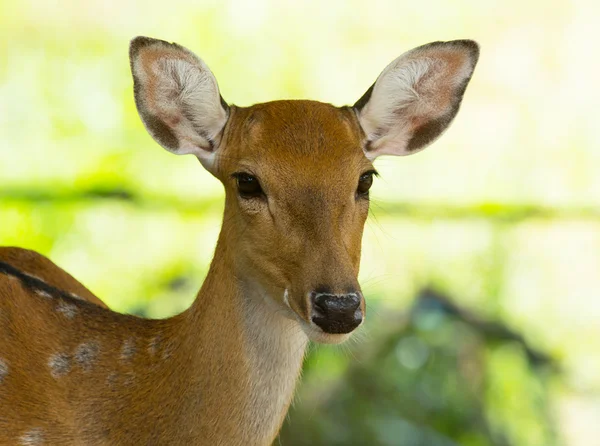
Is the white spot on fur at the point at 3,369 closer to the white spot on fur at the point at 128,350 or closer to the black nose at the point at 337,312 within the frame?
the white spot on fur at the point at 128,350

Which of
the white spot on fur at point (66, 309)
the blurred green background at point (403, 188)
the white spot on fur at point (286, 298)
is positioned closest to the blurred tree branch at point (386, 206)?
the blurred green background at point (403, 188)

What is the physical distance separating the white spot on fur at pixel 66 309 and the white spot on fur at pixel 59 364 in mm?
182

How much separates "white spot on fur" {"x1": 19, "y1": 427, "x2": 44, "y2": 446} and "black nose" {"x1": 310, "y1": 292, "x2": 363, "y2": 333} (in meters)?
1.07

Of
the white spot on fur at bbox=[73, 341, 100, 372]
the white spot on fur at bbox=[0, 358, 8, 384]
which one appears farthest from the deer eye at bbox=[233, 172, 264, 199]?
the white spot on fur at bbox=[0, 358, 8, 384]

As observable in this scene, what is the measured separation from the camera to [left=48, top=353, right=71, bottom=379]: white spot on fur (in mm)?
4234

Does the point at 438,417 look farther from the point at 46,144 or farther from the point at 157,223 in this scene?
the point at 46,144

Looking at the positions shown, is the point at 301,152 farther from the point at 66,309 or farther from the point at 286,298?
the point at 66,309

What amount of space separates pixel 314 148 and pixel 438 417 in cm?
404

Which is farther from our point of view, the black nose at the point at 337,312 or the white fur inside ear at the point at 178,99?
the white fur inside ear at the point at 178,99

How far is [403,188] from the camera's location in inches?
381

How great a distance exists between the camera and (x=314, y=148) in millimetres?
4090

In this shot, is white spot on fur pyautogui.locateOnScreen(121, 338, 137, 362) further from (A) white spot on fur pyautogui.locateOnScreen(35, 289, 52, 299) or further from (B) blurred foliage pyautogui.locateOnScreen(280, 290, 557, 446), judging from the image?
(B) blurred foliage pyautogui.locateOnScreen(280, 290, 557, 446)

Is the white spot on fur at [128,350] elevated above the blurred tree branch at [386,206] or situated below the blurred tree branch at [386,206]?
below

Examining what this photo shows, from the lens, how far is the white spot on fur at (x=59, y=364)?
13.9 ft
